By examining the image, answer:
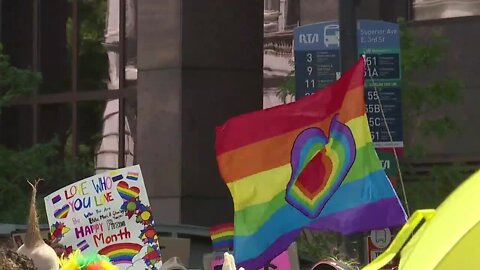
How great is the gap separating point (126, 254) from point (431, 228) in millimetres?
5532

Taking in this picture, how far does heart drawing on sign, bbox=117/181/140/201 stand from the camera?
33.6 feet

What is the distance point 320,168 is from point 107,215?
1.81 meters

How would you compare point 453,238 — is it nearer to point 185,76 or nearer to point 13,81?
point 185,76

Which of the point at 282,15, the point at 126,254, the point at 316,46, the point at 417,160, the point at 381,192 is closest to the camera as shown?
the point at 381,192

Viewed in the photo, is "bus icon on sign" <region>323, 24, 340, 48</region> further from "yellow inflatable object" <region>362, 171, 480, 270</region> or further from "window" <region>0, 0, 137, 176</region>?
"window" <region>0, 0, 137, 176</region>

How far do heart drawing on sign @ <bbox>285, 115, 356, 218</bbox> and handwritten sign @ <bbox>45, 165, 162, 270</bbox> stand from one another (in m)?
1.30

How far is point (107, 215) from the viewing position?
405 inches

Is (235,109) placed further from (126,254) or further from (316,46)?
(126,254)

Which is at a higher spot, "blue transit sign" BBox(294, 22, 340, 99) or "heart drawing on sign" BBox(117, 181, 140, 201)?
"blue transit sign" BBox(294, 22, 340, 99)

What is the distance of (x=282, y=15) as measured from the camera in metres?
22.8

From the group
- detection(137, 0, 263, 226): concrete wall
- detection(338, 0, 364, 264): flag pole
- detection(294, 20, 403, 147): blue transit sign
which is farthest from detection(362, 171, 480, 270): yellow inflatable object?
detection(137, 0, 263, 226): concrete wall

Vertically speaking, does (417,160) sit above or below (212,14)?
below

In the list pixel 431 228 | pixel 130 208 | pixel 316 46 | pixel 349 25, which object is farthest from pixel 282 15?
pixel 431 228

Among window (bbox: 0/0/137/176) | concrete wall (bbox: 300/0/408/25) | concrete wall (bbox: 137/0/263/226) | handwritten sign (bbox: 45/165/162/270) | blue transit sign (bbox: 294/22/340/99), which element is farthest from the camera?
window (bbox: 0/0/137/176)
